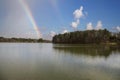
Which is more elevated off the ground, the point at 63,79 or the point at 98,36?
the point at 98,36

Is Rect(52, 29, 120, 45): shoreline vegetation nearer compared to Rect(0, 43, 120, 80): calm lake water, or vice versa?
Rect(0, 43, 120, 80): calm lake water

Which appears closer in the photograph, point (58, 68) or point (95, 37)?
point (58, 68)

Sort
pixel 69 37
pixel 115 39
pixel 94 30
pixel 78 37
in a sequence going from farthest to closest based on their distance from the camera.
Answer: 1. pixel 69 37
2. pixel 78 37
3. pixel 94 30
4. pixel 115 39

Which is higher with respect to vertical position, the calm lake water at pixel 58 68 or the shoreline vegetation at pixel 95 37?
the shoreline vegetation at pixel 95 37

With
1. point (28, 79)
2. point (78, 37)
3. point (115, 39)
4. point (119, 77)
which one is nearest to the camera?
point (28, 79)

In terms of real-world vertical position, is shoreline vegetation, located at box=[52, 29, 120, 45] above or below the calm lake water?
above

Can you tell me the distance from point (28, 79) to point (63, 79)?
7.88 feet

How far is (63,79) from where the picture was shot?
38.7 feet

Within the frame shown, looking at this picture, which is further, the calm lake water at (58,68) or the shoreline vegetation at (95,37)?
the shoreline vegetation at (95,37)

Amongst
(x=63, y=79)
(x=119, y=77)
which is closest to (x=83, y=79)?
(x=63, y=79)

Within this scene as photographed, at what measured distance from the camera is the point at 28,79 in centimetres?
1156

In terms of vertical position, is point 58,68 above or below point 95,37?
below

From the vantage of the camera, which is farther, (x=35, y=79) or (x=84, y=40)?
(x=84, y=40)

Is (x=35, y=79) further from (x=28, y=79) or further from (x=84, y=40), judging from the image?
(x=84, y=40)
